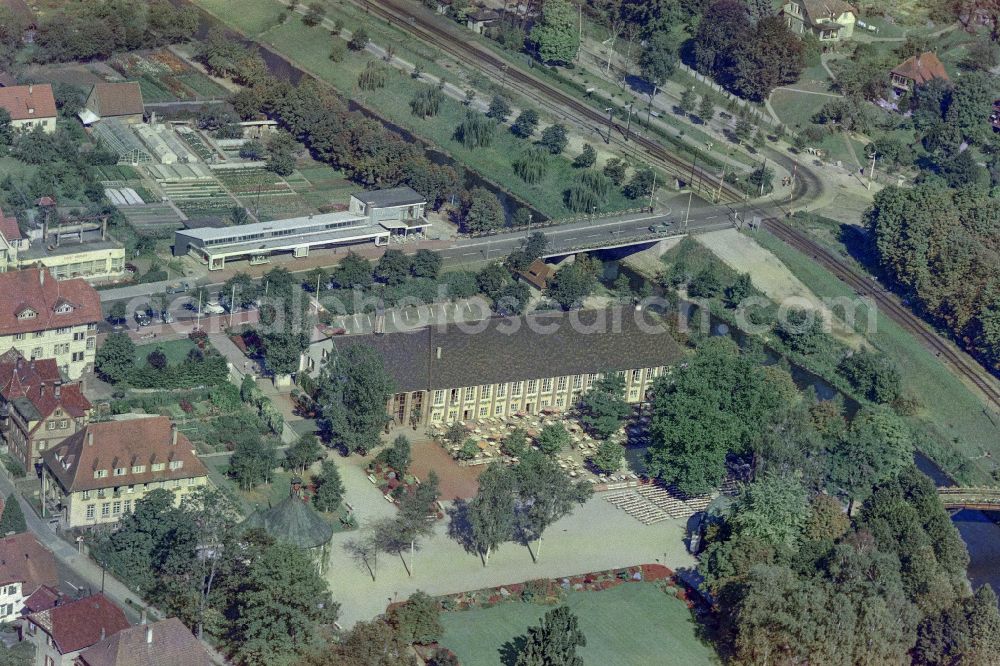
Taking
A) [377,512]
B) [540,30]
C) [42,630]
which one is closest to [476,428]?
[377,512]

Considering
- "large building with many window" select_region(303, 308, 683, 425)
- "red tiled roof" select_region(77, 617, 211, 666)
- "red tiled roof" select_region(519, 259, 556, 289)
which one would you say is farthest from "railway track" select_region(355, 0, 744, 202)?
"red tiled roof" select_region(77, 617, 211, 666)

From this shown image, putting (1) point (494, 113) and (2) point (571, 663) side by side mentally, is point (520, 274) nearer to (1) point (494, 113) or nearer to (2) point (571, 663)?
(1) point (494, 113)

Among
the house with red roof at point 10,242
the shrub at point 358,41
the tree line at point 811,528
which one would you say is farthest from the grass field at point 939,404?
the house with red roof at point 10,242

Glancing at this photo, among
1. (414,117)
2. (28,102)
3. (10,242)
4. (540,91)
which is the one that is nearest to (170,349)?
(10,242)

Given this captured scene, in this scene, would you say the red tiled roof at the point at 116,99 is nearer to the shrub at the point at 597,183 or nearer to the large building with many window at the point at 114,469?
the shrub at the point at 597,183

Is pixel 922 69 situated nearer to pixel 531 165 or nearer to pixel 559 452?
pixel 531 165

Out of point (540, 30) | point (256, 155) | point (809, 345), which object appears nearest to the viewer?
point (809, 345)

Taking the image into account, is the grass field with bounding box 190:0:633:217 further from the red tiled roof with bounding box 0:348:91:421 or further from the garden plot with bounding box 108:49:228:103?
the red tiled roof with bounding box 0:348:91:421
